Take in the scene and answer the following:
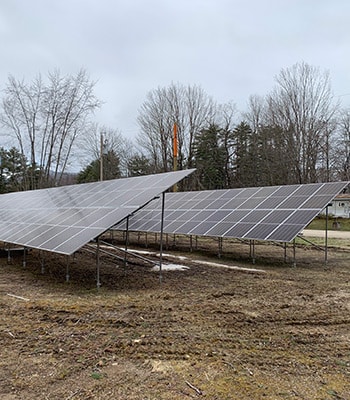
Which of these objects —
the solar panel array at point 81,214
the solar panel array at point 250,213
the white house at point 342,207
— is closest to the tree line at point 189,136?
the white house at point 342,207

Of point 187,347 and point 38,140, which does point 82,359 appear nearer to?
point 187,347

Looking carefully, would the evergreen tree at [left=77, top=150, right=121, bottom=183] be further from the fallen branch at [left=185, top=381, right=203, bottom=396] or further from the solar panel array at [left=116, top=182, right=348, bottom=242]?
the fallen branch at [left=185, top=381, right=203, bottom=396]

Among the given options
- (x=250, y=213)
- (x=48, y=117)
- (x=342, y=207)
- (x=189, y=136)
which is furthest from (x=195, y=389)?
(x=189, y=136)

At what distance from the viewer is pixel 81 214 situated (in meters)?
9.21

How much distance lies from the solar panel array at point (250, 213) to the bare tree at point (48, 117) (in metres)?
20.4

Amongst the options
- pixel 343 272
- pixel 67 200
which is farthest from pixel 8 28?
pixel 343 272

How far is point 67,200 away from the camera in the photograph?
11633mm

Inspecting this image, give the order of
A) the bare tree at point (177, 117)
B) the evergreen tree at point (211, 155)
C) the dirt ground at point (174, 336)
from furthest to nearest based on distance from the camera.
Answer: the bare tree at point (177, 117) → the evergreen tree at point (211, 155) → the dirt ground at point (174, 336)

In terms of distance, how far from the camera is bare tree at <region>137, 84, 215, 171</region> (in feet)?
135

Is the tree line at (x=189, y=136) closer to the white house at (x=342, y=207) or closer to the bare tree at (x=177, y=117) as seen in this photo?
the bare tree at (x=177, y=117)

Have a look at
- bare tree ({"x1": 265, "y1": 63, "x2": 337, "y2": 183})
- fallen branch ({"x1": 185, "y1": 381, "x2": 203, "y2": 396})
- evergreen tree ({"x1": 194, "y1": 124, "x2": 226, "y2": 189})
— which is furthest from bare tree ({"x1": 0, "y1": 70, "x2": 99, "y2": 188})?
fallen branch ({"x1": 185, "y1": 381, "x2": 203, "y2": 396})

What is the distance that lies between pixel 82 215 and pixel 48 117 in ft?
91.2

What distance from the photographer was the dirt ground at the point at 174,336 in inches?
147

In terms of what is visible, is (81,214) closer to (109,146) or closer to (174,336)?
(174,336)
